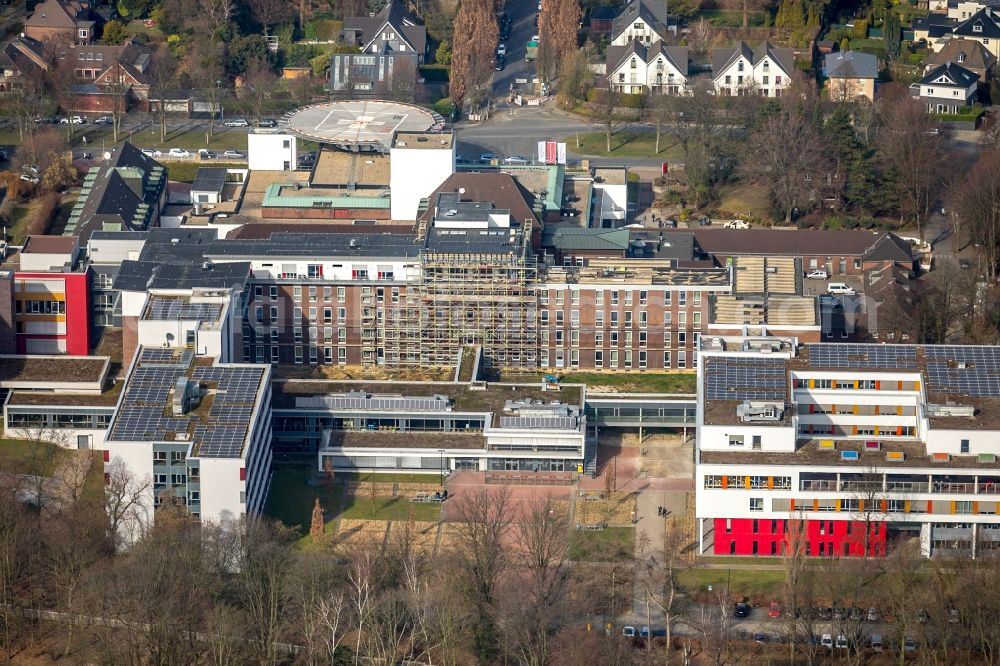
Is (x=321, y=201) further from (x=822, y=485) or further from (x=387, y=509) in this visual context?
(x=822, y=485)

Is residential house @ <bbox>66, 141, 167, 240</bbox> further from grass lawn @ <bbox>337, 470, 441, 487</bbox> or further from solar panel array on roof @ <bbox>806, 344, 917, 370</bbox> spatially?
solar panel array on roof @ <bbox>806, 344, 917, 370</bbox>

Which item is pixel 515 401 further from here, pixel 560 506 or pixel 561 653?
pixel 561 653

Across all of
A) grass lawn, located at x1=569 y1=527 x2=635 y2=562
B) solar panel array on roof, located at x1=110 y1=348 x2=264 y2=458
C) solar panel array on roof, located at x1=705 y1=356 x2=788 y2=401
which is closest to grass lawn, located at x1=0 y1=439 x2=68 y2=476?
solar panel array on roof, located at x1=110 y1=348 x2=264 y2=458

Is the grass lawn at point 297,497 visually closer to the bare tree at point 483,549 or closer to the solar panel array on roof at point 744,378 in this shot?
the bare tree at point 483,549

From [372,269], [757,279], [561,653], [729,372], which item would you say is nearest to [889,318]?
[757,279]

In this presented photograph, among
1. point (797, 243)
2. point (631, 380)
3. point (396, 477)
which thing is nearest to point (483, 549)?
point (396, 477)

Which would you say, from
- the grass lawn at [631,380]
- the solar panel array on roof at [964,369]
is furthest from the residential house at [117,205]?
the solar panel array on roof at [964,369]

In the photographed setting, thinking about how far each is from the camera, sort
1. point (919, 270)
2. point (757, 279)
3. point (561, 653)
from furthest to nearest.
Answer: point (919, 270) < point (757, 279) < point (561, 653)
